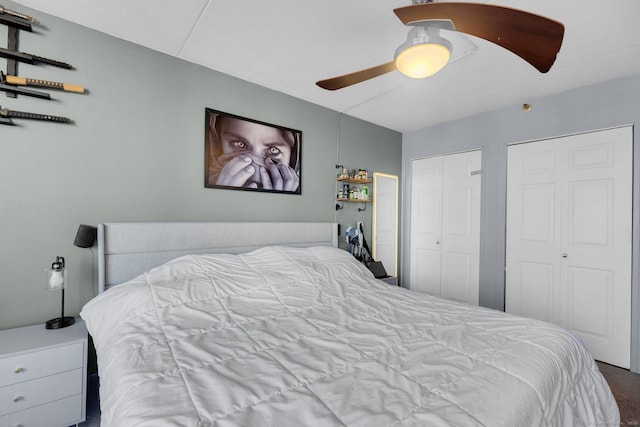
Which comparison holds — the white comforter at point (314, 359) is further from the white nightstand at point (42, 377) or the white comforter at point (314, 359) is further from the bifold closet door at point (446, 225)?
the bifold closet door at point (446, 225)

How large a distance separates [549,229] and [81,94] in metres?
4.14

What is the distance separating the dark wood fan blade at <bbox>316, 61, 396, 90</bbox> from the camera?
5.47ft

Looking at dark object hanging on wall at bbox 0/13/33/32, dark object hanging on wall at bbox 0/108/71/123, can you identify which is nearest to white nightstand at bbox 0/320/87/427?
dark object hanging on wall at bbox 0/108/71/123

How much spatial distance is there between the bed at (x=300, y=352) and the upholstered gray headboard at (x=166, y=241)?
0.03 feet

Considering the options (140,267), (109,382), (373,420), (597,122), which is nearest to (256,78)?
(140,267)

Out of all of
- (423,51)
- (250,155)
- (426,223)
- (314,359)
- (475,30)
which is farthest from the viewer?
(426,223)

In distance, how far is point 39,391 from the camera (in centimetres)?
144

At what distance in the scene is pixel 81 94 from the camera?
1877 mm

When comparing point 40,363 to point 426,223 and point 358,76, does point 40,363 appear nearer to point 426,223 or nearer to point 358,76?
point 358,76

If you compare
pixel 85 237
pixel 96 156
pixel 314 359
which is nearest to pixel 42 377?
pixel 85 237

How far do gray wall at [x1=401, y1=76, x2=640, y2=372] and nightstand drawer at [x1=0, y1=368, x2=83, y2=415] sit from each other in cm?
354

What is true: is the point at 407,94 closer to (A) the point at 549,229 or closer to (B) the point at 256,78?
(B) the point at 256,78

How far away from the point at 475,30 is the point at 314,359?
5.22 feet

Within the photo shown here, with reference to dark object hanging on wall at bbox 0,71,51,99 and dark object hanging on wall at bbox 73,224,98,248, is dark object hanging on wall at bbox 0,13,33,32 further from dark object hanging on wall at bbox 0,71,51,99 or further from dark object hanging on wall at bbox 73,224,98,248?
dark object hanging on wall at bbox 73,224,98,248
